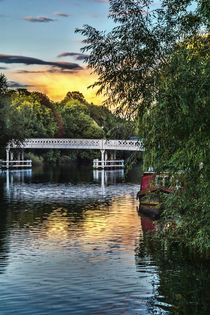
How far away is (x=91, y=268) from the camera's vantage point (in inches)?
752

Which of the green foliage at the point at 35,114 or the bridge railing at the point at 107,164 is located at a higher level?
the green foliage at the point at 35,114

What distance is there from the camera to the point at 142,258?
2055cm

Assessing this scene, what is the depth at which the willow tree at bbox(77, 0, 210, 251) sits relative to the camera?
530 inches

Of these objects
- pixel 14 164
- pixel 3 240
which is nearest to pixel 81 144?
pixel 14 164

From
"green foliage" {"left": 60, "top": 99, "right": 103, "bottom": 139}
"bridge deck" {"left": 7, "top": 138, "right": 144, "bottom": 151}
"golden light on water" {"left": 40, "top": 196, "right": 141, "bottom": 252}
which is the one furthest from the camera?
"green foliage" {"left": 60, "top": 99, "right": 103, "bottom": 139}

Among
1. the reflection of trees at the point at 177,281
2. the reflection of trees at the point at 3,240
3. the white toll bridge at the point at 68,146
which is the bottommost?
the reflection of trees at the point at 177,281

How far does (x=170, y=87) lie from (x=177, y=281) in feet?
21.4

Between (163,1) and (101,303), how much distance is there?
31.3 feet

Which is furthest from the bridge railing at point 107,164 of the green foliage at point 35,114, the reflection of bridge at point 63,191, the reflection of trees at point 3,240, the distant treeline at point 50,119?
the reflection of trees at point 3,240

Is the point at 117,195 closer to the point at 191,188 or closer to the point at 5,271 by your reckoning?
the point at 5,271

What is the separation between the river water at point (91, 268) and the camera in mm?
15125

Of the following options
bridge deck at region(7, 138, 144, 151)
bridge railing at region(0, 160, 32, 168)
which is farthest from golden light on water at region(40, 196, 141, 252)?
bridge deck at region(7, 138, 144, 151)

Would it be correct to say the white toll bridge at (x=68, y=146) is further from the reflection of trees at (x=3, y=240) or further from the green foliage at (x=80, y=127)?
the reflection of trees at (x=3, y=240)

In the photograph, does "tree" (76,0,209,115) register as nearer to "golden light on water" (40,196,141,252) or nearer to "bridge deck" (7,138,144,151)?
"golden light on water" (40,196,141,252)
